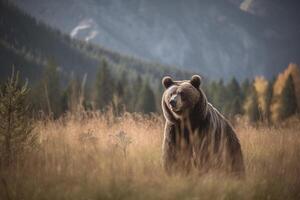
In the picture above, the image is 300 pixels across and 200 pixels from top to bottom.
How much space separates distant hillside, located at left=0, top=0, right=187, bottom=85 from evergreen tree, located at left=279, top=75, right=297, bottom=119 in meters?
88.5

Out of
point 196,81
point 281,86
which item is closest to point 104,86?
point 281,86

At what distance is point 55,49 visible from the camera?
16788cm

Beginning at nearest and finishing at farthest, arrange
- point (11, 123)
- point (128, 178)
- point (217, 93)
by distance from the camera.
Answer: point (128, 178) < point (11, 123) < point (217, 93)

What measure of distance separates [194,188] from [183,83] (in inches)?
60.8

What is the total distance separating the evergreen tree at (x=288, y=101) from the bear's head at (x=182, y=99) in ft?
163

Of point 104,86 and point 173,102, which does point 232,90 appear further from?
point 173,102

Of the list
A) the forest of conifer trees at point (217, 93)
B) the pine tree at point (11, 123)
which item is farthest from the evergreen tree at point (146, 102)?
the pine tree at point (11, 123)

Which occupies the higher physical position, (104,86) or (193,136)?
(104,86)

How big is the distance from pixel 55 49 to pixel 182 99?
557ft

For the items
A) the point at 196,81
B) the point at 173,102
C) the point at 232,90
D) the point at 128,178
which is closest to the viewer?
the point at 128,178

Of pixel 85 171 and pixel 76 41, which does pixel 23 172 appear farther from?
pixel 76 41

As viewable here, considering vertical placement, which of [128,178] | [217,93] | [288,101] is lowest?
[128,178]

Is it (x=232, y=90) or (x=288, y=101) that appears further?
(x=232, y=90)

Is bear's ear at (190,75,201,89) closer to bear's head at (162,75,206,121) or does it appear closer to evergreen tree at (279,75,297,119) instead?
bear's head at (162,75,206,121)
